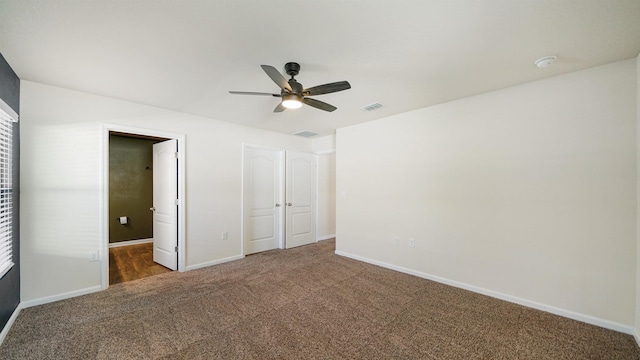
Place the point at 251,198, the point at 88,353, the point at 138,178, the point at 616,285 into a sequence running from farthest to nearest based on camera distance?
the point at 138,178 → the point at 251,198 → the point at 616,285 → the point at 88,353

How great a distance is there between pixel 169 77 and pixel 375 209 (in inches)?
135

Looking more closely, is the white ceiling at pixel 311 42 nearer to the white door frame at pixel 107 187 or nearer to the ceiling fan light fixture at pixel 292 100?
the ceiling fan light fixture at pixel 292 100

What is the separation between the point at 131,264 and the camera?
4.13 metres

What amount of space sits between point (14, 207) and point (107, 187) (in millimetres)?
764

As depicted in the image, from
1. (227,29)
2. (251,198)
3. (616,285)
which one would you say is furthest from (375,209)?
(227,29)

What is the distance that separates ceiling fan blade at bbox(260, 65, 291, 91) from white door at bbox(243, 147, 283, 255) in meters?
2.73

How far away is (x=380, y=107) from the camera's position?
3.56 meters

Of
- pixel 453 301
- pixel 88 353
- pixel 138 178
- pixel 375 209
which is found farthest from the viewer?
pixel 138 178

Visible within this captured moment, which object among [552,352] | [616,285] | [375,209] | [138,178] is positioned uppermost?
[138,178]

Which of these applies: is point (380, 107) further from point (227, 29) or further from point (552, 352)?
point (552, 352)

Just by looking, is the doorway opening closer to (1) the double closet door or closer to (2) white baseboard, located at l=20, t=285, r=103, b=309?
(2) white baseboard, located at l=20, t=285, r=103, b=309

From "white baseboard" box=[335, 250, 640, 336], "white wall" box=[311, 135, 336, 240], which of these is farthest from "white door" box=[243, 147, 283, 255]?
"white baseboard" box=[335, 250, 640, 336]

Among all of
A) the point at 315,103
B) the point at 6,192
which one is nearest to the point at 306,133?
the point at 315,103

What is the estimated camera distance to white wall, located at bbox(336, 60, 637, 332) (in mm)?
2311
